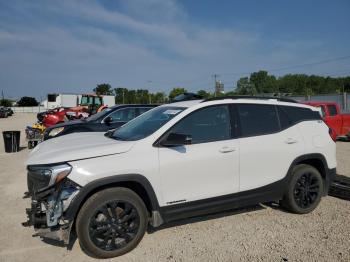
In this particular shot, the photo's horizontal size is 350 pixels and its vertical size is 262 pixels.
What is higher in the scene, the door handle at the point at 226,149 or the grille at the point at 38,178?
the door handle at the point at 226,149

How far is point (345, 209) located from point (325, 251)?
1684 millimetres

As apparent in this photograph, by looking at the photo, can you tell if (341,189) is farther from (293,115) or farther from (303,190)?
(293,115)

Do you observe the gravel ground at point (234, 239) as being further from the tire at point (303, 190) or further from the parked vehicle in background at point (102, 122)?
the parked vehicle in background at point (102, 122)

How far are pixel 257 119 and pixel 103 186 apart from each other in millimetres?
2404

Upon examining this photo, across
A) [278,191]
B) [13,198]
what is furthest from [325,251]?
[13,198]

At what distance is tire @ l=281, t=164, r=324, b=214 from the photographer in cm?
514

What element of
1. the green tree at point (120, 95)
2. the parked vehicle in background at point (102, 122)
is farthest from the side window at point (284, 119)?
the green tree at point (120, 95)

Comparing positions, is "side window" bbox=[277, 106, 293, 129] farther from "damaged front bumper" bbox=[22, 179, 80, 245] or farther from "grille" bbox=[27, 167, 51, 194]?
"grille" bbox=[27, 167, 51, 194]

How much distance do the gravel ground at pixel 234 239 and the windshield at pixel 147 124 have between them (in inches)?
54.4

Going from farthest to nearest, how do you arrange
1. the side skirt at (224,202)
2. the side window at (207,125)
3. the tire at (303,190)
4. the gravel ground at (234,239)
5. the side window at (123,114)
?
the side window at (123,114) → the tire at (303,190) → the side window at (207,125) → the side skirt at (224,202) → the gravel ground at (234,239)

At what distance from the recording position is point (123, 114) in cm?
1098

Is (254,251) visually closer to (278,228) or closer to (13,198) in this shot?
(278,228)

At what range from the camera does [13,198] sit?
627 centimetres

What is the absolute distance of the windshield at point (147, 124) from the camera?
14.4ft
